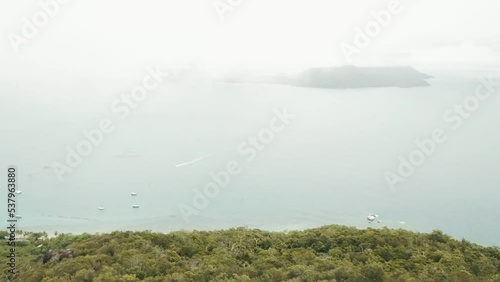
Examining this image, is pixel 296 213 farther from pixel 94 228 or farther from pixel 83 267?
pixel 83 267

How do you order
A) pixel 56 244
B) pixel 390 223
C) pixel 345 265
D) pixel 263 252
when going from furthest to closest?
pixel 390 223 → pixel 56 244 → pixel 263 252 → pixel 345 265

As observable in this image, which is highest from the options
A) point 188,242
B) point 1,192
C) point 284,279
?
point 1,192

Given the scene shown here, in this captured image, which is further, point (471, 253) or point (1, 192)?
point (1, 192)

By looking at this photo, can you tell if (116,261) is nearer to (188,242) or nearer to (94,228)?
(188,242)

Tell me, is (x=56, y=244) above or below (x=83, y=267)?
above

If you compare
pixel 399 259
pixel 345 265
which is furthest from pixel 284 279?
pixel 399 259

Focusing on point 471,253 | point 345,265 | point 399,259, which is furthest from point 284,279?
point 471,253

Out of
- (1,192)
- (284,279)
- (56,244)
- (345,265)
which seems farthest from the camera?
(1,192)
